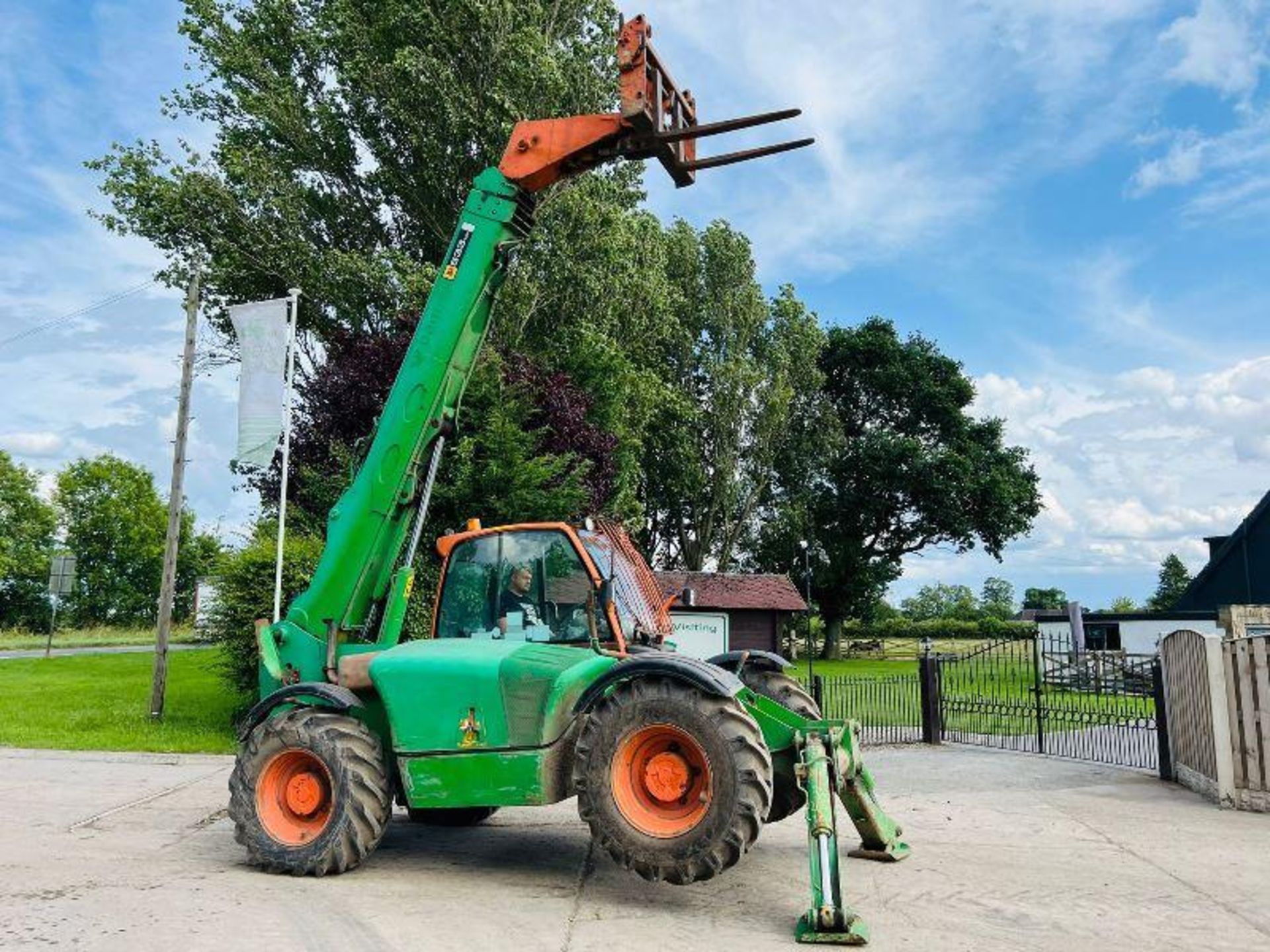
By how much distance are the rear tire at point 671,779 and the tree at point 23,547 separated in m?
67.2

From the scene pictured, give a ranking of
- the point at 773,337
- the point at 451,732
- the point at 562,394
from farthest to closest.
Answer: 1. the point at 773,337
2. the point at 562,394
3. the point at 451,732

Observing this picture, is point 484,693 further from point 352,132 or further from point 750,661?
point 352,132

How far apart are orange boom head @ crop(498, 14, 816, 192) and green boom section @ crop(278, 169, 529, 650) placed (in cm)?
32

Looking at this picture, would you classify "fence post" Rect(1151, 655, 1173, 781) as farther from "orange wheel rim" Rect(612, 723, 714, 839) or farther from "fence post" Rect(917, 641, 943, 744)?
"orange wheel rim" Rect(612, 723, 714, 839)

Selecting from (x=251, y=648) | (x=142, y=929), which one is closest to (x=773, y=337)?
(x=251, y=648)

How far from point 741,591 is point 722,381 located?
771 cm

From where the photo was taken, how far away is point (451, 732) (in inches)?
258

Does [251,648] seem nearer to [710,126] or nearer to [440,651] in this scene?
[440,651]

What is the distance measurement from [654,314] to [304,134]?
1139 centimetres

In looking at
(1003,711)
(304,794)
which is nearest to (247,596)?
(304,794)

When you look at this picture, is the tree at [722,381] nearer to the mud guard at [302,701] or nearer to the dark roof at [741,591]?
the dark roof at [741,591]

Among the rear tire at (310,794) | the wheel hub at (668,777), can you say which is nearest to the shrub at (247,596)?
the rear tire at (310,794)

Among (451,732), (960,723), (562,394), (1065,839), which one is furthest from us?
(562,394)

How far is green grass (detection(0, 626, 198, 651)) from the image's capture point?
42994mm
